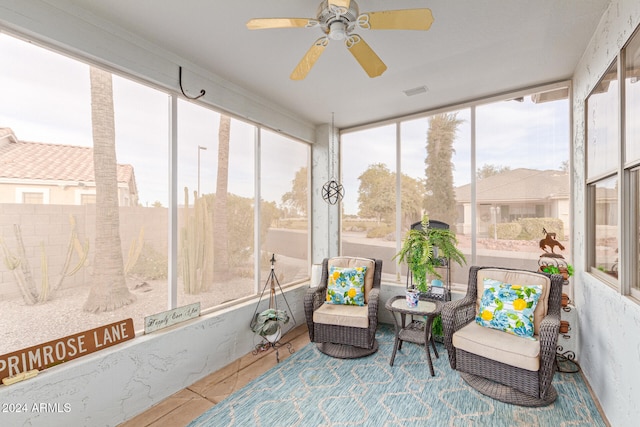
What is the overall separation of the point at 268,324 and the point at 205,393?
799 mm

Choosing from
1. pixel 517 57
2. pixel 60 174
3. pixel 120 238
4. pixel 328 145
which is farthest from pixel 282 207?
pixel 517 57

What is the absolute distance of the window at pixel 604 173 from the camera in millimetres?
2088

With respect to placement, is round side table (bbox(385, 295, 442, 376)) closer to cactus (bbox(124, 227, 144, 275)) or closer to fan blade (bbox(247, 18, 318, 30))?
cactus (bbox(124, 227, 144, 275))

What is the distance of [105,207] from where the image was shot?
7.21 feet

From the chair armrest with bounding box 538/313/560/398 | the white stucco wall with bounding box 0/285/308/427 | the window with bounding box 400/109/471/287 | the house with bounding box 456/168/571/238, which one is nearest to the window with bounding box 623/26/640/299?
the chair armrest with bounding box 538/313/560/398

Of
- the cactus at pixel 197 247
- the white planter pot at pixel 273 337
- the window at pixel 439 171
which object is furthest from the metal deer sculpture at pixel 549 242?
the cactus at pixel 197 247

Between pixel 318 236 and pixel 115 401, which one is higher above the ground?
pixel 318 236

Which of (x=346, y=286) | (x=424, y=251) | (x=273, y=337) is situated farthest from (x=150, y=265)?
(x=424, y=251)

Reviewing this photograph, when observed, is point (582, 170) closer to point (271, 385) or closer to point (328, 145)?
point (328, 145)

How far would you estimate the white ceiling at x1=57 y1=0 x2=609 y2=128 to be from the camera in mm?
1964

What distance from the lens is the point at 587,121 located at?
2.63 metres

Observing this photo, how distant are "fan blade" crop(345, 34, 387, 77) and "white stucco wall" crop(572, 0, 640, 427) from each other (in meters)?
1.43

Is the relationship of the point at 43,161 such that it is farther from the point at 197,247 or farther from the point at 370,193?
the point at 370,193

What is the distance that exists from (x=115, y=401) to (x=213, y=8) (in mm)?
2749
